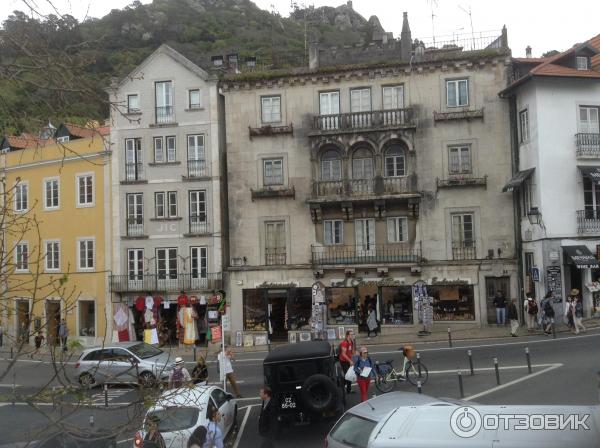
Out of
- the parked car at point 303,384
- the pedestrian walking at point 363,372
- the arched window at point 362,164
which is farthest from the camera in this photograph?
the arched window at point 362,164

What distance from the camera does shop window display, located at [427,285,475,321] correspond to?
32.5 m

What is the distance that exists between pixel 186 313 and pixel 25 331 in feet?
91.6

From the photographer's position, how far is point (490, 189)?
107 feet

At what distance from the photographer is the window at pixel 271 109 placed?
116 feet

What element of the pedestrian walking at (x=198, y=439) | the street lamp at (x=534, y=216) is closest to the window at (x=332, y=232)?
the street lamp at (x=534, y=216)

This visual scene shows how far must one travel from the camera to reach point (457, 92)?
109 ft

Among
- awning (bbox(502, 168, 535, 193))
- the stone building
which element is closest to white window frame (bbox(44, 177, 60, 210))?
the stone building

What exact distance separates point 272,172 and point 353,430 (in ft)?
81.2

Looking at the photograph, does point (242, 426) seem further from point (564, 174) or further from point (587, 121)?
point (587, 121)

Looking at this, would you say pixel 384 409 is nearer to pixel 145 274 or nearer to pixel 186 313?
pixel 186 313

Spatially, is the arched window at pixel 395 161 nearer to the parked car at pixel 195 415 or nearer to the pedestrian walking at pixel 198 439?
the parked car at pixel 195 415

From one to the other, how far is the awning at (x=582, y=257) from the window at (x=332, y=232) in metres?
11.0

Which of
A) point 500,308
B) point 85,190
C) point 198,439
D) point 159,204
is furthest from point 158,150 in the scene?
point 198,439

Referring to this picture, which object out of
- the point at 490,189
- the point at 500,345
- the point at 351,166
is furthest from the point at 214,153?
the point at 500,345
